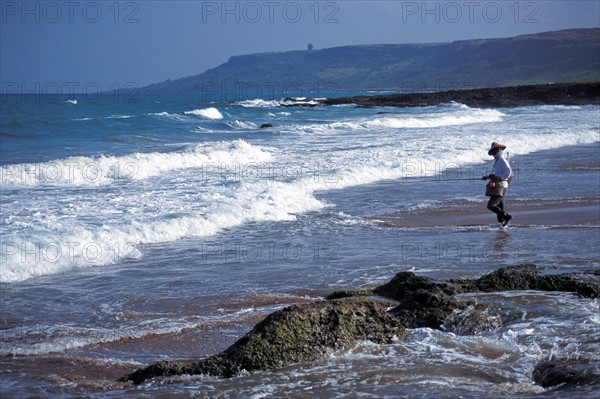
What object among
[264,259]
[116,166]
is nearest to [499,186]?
[264,259]

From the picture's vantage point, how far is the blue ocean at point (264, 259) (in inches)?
202

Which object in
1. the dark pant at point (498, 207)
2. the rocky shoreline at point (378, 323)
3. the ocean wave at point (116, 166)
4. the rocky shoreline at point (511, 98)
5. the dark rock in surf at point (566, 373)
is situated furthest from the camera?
the rocky shoreline at point (511, 98)

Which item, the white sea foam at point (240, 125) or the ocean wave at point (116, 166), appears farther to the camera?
the white sea foam at point (240, 125)

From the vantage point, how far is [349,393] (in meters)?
4.70

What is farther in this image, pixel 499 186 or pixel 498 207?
pixel 499 186

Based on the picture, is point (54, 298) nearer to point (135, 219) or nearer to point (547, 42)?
point (135, 219)

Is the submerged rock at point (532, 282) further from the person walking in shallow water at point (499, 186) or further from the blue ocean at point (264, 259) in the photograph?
the person walking in shallow water at point (499, 186)

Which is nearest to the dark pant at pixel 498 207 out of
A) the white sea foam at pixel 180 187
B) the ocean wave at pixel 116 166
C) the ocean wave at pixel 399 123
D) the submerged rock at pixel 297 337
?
the white sea foam at pixel 180 187

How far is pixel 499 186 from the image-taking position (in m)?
12.1

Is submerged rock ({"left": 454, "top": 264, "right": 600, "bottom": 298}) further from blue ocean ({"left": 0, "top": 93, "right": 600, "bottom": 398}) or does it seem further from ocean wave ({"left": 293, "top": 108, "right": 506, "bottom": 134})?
ocean wave ({"left": 293, "top": 108, "right": 506, "bottom": 134})

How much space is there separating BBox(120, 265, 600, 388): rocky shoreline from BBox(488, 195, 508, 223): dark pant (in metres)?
4.63

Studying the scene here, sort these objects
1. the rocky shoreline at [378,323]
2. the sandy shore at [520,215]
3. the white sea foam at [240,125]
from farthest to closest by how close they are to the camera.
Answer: the white sea foam at [240,125] → the sandy shore at [520,215] → the rocky shoreline at [378,323]

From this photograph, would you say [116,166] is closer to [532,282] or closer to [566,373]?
[532,282]

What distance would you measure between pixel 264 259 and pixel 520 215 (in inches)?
209
